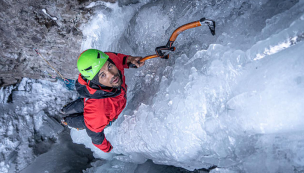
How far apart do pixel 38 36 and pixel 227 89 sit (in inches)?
94.8

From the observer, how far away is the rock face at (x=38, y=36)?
2.13 m

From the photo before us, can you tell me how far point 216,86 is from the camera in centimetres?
136

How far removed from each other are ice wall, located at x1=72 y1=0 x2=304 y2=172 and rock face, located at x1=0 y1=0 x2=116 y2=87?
2.96 feet

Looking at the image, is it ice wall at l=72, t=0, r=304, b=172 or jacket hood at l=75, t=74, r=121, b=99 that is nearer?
ice wall at l=72, t=0, r=304, b=172

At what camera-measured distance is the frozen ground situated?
1.04 metres

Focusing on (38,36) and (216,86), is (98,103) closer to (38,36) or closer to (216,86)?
(216,86)

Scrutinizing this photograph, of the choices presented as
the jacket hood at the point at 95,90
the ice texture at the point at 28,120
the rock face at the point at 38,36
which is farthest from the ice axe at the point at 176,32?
the ice texture at the point at 28,120

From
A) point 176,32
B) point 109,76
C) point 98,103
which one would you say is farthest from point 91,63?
point 176,32

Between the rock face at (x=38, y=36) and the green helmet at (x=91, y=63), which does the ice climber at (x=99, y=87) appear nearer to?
the green helmet at (x=91, y=63)

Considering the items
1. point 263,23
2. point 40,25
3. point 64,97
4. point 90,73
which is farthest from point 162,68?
point 64,97

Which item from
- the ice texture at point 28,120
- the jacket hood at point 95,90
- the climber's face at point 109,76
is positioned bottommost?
the ice texture at point 28,120

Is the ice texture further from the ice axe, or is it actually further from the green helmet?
the ice axe

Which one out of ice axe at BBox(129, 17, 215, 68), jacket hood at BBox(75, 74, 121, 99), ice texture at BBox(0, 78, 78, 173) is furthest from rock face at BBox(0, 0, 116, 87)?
ice axe at BBox(129, 17, 215, 68)

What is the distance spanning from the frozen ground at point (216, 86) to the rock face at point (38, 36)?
245 millimetres
